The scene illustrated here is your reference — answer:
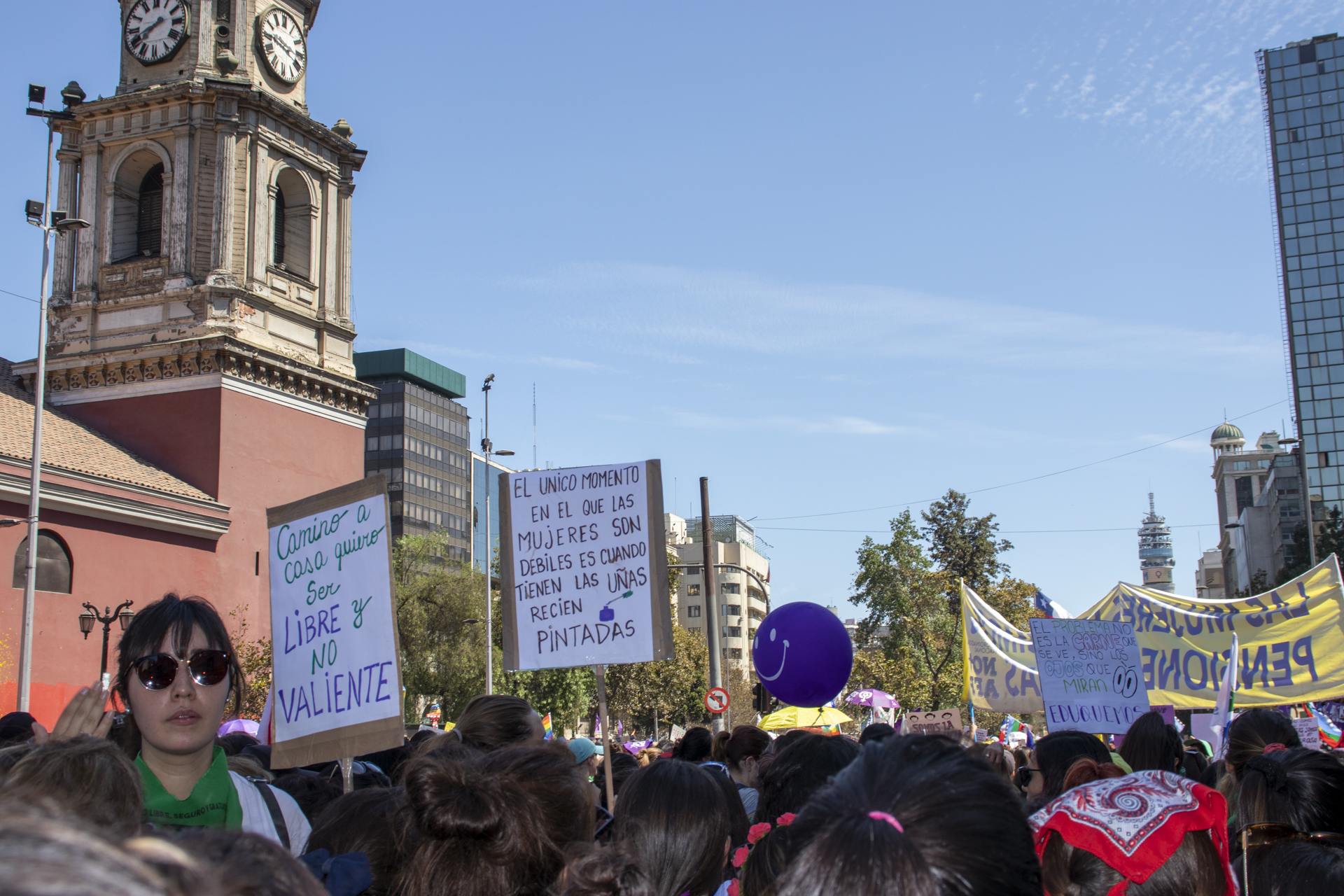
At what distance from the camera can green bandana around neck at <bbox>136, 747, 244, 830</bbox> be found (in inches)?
137

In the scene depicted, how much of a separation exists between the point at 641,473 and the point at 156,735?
12.6 ft

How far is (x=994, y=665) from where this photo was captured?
13414 mm

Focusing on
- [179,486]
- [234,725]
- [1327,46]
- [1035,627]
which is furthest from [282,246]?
[1327,46]

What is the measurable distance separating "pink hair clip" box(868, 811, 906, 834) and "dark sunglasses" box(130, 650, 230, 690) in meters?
2.65

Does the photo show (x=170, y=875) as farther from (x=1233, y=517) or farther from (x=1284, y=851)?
(x=1233, y=517)

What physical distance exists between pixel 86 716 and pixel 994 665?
11476 millimetres

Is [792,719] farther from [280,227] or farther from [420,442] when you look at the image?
[420,442]

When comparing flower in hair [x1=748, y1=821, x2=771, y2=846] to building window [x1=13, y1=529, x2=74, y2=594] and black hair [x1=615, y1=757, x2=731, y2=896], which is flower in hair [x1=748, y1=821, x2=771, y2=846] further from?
building window [x1=13, y1=529, x2=74, y2=594]

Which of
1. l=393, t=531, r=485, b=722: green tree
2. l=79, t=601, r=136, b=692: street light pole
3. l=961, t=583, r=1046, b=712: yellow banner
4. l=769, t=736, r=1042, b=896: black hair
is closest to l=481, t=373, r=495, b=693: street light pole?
l=393, t=531, r=485, b=722: green tree

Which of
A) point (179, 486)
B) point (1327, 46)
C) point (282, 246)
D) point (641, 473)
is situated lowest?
point (641, 473)

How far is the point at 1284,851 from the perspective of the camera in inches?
136

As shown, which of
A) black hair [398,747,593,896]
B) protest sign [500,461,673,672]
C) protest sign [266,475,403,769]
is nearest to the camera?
black hair [398,747,593,896]

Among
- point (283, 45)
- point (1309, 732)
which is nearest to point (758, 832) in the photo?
point (1309, 732)

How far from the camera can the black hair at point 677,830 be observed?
11.0 ft
